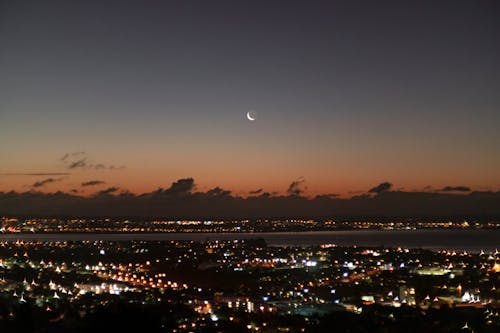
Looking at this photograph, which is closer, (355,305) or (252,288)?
(355,305)

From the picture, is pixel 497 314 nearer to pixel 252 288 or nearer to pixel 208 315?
pixel 208 315

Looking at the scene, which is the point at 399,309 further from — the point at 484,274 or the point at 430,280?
the point at 484,274

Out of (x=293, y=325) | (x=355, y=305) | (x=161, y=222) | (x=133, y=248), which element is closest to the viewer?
(x=293, y=325)

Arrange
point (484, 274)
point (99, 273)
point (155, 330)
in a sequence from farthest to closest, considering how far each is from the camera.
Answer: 1. point (99, 273)
2. point (484, 274)
3. point (155, 330)

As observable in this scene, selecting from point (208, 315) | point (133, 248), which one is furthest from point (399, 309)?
point (133, 248)

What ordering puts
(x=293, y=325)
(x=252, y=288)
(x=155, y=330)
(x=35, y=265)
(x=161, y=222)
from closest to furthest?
(x=155, y=330) < (x=293, y=325) < (x=252, y=288) < (x=35, y=265) < (x=161, y=222)

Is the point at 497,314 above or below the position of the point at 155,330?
below

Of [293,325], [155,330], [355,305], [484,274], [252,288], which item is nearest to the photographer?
[155,330]

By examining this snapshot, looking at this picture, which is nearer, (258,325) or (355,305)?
(258,325)

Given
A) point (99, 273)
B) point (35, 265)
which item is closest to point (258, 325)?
point (99, 273)
